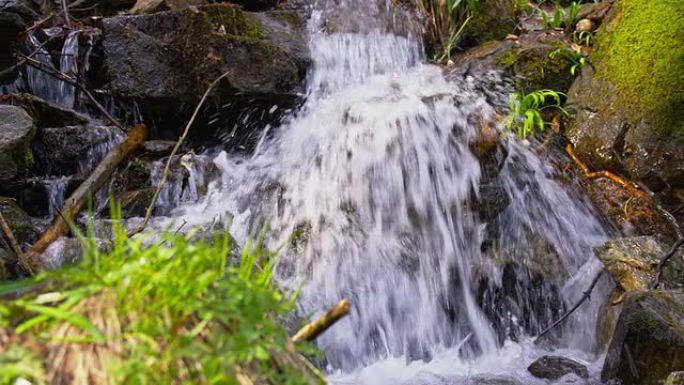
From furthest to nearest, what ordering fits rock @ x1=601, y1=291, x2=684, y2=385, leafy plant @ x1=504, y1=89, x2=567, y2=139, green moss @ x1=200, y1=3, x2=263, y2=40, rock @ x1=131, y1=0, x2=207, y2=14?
rock @ x1=131, y1=0, x2=207, y2=14, green moss @ x1=200, y1=3, x2=263, y2=40, leafy plant @ x1=504, y1=89, x2=567, y2=139, rock @ x1=601, y1=291, x2=684, y2=385

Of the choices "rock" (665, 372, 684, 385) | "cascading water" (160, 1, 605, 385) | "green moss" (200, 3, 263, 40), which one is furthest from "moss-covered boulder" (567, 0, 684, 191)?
"green moss" (200, 3, 263, 40)

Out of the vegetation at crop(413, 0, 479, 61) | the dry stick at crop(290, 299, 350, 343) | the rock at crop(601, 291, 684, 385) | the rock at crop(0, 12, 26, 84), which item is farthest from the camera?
the vegetation at crop(413, 0, 479, 61)

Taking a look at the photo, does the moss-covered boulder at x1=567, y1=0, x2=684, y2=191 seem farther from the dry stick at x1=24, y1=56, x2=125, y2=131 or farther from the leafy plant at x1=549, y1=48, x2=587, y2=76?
the dry stick at x1=24, y1=56, x2=125, y2=131

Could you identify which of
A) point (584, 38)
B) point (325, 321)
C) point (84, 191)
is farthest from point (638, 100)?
point (325, 321)

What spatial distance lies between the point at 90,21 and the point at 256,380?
26.8ft

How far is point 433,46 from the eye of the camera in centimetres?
798

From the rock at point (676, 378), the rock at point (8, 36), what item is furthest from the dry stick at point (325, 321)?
the rock at point (8, 36)

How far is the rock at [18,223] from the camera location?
14.4 feet

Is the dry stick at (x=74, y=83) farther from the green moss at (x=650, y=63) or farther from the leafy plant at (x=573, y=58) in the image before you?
the green moss at (x=650, y=63)

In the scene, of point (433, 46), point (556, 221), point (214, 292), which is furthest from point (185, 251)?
point (433, 46)

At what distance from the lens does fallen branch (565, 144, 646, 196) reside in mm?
5520

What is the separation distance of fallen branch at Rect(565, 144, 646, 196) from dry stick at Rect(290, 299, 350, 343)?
4.95m

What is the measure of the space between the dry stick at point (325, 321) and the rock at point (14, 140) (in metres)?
4.47

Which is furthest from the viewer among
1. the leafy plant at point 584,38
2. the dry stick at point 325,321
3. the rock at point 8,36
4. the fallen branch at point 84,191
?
the leafy plant at point 584,38
